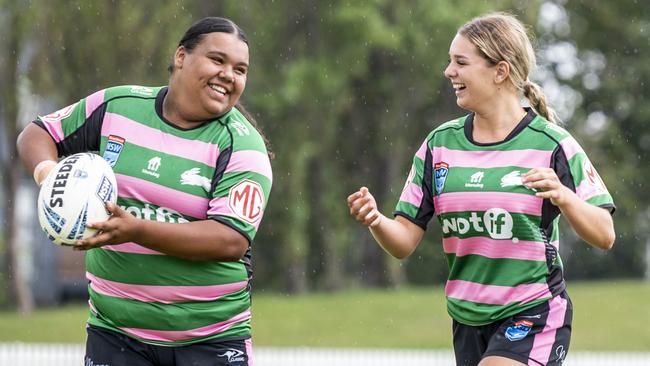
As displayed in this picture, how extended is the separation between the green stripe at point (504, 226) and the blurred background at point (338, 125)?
511 inches

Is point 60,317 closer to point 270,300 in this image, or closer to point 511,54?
point 270,300

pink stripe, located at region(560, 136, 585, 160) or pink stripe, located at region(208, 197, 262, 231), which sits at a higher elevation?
pink stripe, located at region(560, 136, 585, 160)

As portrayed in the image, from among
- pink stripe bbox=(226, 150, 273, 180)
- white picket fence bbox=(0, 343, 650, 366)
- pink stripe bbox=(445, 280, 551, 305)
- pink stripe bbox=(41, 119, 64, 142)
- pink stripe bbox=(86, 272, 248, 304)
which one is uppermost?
pink stripe bbox=(41, 119, 64, 142)

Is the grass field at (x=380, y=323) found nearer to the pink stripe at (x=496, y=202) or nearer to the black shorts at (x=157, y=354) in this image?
the pink stripe at (x=496, y=202)

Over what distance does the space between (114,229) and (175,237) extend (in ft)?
0.77

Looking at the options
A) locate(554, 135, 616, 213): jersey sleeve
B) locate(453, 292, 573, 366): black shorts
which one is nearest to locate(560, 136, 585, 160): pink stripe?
locate(554, 135, 616, 213): jersey sleeve

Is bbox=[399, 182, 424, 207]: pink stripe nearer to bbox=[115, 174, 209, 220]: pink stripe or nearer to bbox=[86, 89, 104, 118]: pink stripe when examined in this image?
bbox=[115, 174, 209, 220]: pink stripe

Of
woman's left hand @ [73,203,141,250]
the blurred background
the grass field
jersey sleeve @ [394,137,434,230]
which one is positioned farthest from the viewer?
the blurred background

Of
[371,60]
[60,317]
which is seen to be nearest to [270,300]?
[60,317]

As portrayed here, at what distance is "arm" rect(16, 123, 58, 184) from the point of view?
4664mm

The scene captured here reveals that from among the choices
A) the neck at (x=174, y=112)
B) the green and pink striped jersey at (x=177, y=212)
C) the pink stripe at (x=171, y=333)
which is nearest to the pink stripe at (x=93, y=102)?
the green and pink striped jersey at (x=177, y=212)

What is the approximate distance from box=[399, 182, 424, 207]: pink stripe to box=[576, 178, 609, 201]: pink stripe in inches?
29.2

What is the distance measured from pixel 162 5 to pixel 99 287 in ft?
59.5

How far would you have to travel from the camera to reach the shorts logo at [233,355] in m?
4.55
